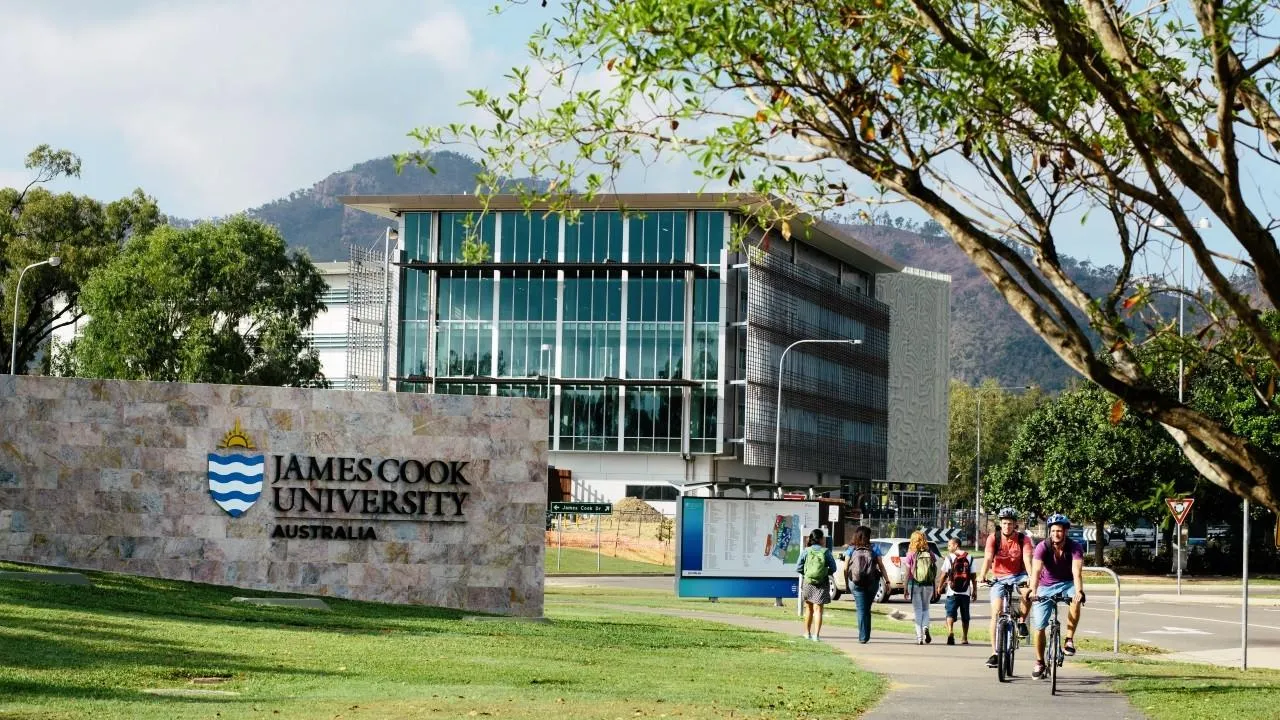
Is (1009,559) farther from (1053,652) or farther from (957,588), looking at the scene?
(957,588)

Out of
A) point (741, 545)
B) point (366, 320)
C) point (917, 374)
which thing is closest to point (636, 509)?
point (366, 320)

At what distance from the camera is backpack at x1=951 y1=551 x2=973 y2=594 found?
83.8 feet

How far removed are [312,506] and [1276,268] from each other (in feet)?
64.2

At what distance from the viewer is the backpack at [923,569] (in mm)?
25203

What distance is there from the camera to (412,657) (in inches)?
733

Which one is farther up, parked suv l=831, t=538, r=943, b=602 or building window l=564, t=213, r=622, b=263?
building window l=564, t=213, r=622, b=263

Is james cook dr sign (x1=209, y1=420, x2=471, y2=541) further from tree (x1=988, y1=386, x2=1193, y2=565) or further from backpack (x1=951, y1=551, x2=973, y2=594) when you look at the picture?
tree (x1=988, y1=386, x2=1193, y2=565)

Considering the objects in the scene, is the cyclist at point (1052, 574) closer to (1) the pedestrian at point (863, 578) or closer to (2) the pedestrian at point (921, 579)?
(1) the pedestrian at point (863, 578)

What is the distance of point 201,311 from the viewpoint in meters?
71.4

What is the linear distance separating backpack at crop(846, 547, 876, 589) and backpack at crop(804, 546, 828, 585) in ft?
1.30

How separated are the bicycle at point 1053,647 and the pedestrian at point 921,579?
672cm

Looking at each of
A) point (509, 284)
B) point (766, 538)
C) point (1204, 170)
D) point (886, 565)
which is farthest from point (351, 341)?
point (1204, 170)

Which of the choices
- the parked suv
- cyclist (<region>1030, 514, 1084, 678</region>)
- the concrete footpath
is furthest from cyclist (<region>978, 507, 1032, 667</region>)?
the parked suv

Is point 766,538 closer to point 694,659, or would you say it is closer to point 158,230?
point 694,659
